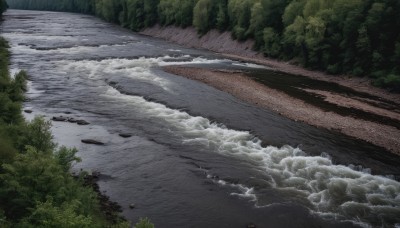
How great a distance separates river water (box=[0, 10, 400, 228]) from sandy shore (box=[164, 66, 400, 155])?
68.3 inches

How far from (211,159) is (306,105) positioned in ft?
61.7

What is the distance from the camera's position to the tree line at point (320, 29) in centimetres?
5228

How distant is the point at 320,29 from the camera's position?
61.0 m

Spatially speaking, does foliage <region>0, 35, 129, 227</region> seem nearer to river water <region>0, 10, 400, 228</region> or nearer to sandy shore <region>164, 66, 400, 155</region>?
river water <region>0, 10, 400, 228</region>

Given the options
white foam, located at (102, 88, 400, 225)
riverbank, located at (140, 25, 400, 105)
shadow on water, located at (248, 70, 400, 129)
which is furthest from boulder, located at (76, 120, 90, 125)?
riverbank, located at (140, 25, 400, 105)

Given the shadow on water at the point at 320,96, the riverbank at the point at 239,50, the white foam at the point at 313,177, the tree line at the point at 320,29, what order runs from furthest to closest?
1. the riverbank at the point at 239,50
2. the tree line at the point at 320,29
3. the shadow on water at the point at 320,96
4. the white foam at the point at 313,177

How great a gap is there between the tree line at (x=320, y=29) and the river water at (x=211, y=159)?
25.2m

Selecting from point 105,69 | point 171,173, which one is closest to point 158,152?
point 171,173

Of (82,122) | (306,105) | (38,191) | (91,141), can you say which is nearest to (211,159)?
(91,141)

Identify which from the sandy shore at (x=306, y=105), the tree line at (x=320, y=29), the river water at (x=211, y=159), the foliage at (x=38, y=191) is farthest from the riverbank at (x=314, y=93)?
the foliage at (x=38, y=191)

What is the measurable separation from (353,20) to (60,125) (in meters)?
46.1

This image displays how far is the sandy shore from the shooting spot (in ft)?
107

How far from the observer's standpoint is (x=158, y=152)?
2705cm

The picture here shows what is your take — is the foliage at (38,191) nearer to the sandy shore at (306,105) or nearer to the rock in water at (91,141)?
the rock in water at (91,141)
